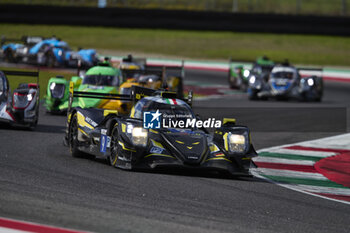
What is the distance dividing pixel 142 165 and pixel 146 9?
110 feet

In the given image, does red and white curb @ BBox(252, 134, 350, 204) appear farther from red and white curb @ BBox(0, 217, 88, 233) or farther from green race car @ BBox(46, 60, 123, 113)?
green race car @ BBox(46, 60, 123, 113)

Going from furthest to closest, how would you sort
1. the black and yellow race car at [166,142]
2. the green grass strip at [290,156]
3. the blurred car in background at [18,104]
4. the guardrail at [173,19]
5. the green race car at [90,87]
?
1. the guardrail at [173,19]
2. the green race car at [90,87]
3. the blurred car in background at [18,104]
4. the green grass strip at [290,156]
5. the black and yellow race car at [166,142]

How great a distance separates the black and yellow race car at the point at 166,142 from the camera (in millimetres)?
10617

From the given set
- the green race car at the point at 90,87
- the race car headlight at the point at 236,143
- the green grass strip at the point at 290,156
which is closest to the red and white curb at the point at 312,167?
the green grass strip at the point at 290,156

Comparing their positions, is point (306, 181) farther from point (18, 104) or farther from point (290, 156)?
point (18, 104)

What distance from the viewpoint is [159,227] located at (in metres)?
7.23

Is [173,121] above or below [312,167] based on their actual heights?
above

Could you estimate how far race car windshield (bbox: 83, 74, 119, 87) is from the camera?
2005cm

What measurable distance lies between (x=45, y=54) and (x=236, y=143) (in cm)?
2425

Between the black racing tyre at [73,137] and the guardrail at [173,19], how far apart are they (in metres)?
29.7

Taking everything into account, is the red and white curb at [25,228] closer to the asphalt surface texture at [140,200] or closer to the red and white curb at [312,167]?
the asphalt surface texture at [140,200]

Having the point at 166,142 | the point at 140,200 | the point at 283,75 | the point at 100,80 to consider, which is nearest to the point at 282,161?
the point at 166,142

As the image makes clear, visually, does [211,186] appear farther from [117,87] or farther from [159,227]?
[117,87]

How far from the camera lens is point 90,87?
19.7 meters
